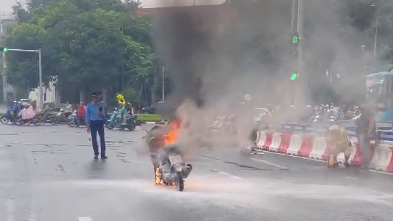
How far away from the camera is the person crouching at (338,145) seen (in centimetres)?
1764

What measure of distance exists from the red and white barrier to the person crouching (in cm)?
31

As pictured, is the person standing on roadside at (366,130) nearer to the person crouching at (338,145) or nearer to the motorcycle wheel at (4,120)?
the person crouching at (338,145)

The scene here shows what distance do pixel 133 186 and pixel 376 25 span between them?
771 inches

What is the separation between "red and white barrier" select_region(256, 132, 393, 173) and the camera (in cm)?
1692

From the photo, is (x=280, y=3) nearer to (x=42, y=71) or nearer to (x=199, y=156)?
(x=199, y=156)

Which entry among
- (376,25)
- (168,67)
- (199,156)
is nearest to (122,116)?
(376,25)

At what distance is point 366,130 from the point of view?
675 inches

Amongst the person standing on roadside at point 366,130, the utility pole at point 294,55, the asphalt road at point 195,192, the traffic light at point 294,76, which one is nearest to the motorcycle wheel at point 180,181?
the asphalt road at point 195,192

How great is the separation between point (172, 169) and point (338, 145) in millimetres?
6815

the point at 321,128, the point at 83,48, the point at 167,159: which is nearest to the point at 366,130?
the point at 321,128

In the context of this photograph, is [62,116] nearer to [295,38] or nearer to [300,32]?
[300,32]

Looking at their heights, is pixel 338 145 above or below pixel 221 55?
below

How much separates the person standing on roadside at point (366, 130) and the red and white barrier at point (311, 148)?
0.19m

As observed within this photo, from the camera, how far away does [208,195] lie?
37.6 ft
